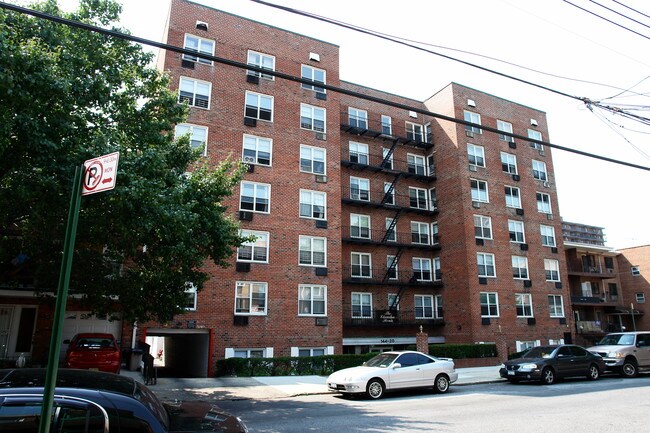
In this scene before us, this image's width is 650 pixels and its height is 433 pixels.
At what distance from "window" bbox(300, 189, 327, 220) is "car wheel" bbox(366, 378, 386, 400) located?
501 inches

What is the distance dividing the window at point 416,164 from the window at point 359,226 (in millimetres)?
5886

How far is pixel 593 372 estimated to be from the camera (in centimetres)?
1855

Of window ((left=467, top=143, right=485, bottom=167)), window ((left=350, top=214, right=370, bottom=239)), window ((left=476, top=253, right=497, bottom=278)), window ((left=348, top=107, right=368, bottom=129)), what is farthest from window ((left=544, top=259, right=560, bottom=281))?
window ((left=348, top=107, right=368, bottom=129))

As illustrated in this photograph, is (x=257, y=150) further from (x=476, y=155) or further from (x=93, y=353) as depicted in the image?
(x=476, y=155)

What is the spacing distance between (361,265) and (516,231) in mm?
12280

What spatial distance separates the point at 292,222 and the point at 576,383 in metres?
14.8

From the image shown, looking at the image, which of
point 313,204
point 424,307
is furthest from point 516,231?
point 313,204

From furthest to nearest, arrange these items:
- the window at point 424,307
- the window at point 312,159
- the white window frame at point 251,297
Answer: the window at point 424,307
the window at point 312,159
the white window frame at point 251,297

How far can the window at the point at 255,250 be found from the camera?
23516 mm

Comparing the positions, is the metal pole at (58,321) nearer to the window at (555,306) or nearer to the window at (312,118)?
the window at (312,118)

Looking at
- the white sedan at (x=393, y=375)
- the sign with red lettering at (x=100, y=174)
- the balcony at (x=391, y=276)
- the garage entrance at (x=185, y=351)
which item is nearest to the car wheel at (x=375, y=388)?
the white sedan at (x=393, y=375)

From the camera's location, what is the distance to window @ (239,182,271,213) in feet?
79.4

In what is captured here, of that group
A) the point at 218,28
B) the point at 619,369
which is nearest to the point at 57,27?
the point at 218,28

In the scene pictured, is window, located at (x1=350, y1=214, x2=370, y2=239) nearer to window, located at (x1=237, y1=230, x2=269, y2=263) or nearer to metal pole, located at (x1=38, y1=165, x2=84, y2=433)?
window, located at (x1=237, y1=230, x2=269, y2=263)
